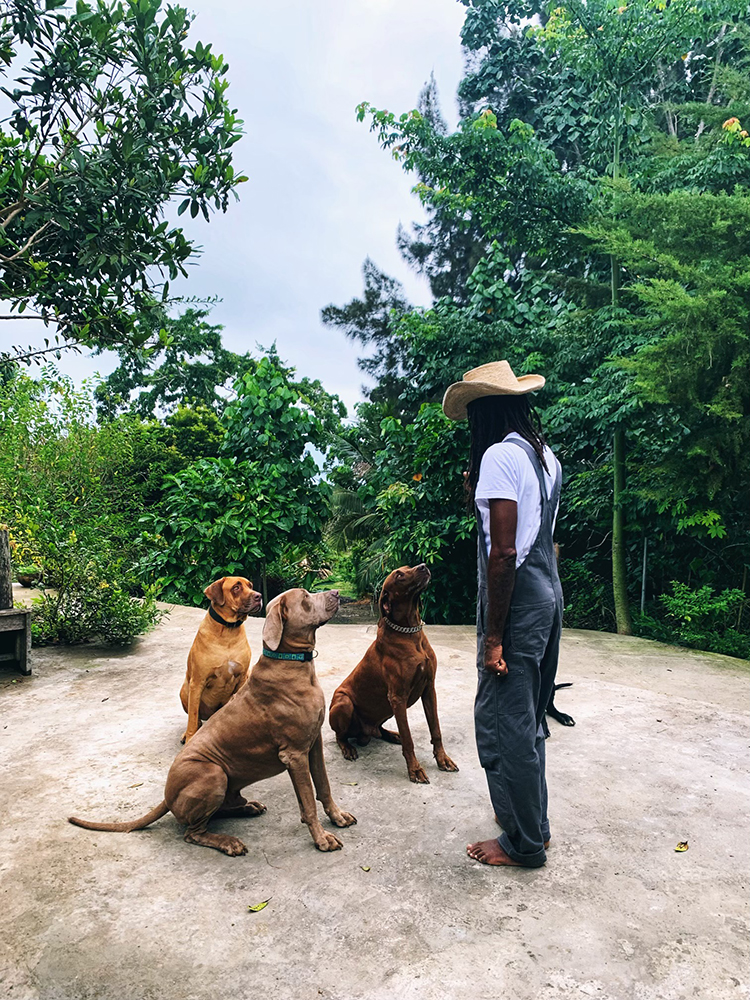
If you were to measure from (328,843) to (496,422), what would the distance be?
5.98ft

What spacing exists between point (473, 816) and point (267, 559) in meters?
5.47

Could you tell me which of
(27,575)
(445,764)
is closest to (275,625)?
(445,764)

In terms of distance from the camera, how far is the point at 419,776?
3363 mm

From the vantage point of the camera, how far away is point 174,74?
4035mm

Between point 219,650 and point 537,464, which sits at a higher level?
point 537,464

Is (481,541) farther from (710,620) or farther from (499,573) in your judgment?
(710,620)

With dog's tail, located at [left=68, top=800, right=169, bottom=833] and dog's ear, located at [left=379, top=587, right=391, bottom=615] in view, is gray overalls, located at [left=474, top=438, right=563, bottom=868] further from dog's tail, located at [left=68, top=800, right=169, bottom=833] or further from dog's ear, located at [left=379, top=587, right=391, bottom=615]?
dog's tail, located at [left=68, top=800, right=169, bottom=833]

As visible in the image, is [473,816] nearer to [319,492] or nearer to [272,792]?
[272,792]

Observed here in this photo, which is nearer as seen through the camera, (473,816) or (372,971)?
(372,971)

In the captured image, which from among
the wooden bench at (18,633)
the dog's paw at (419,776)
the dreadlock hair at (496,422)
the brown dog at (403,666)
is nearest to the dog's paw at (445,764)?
the brown dog at (403,666)

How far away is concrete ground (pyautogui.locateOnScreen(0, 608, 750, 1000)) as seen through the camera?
6.74ft

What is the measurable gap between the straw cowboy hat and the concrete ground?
6.03ft

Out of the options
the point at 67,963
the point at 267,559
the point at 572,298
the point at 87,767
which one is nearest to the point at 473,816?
the point at 67,963

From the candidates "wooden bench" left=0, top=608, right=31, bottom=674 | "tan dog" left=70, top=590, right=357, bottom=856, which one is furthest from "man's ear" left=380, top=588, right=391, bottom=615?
"wooden bench" left=0, top=608, right=31, bottom=674
